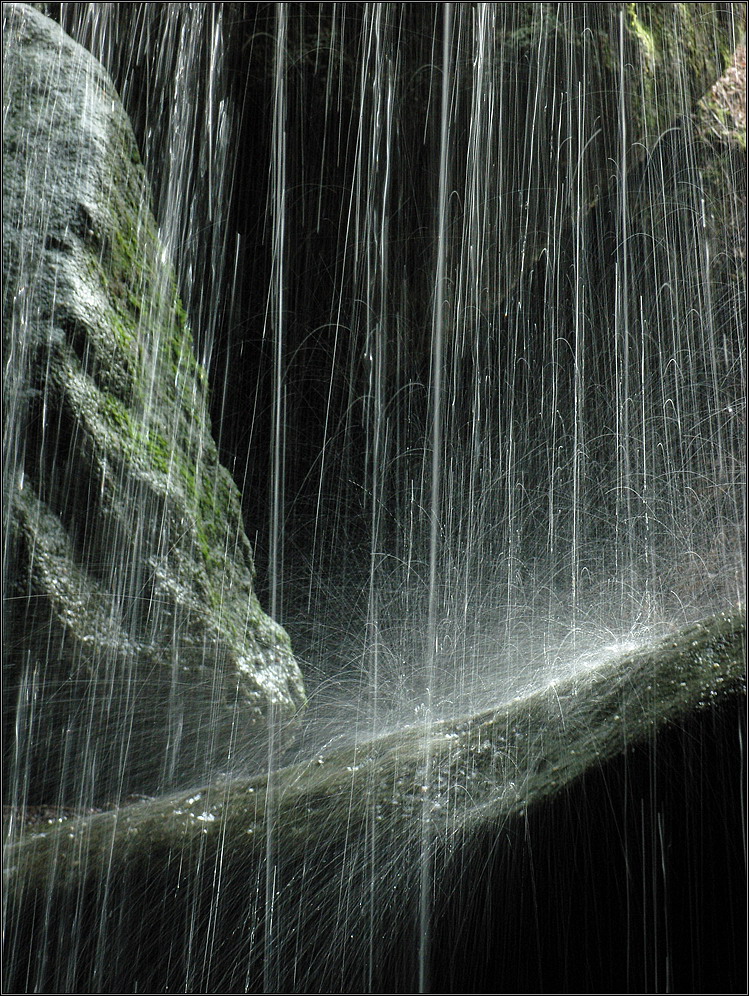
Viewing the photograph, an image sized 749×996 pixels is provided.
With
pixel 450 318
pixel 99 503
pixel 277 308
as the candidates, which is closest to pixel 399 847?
pixel 99 503

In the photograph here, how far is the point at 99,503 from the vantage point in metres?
2.89

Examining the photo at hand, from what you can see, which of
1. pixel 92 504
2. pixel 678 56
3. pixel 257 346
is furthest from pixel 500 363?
pixel 92 504

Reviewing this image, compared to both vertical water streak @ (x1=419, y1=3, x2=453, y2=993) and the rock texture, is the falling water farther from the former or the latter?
the rock texture

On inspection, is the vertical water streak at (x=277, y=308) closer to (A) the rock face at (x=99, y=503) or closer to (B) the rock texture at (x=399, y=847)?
(A) the rock face at (x=99, y=503)

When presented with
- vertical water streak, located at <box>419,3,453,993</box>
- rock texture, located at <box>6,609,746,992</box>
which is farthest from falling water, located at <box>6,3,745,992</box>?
rock texture, located at <box>6,609,746,992</box>

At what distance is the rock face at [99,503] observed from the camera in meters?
2.80

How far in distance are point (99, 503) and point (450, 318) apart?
3.14m

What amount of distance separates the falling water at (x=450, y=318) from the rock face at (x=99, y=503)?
63 cm

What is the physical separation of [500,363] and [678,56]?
6.81 ft

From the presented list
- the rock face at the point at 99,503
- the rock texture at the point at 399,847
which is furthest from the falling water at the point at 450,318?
the rock texture at the point at 399,847

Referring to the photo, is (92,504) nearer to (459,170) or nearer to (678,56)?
(459,170)

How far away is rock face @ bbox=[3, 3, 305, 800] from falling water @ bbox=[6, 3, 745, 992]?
628 mm

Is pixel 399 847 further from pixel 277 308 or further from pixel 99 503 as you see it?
pixel 277 308

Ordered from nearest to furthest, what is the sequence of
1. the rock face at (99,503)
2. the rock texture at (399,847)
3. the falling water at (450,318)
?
the rock texture at (399,847) → the rock face at (99,503) → the falling water at (450,318)
